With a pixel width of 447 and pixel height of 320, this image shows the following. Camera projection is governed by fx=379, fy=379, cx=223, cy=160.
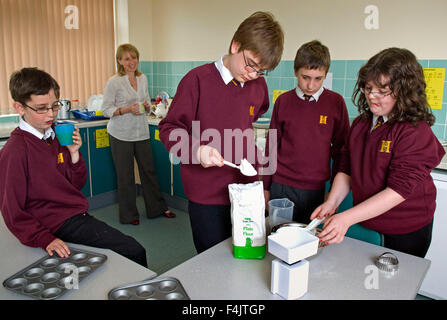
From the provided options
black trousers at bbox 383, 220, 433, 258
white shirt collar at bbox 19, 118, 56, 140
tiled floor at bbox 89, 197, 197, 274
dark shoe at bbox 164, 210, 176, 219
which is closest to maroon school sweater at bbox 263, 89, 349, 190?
black trousers at bbox 383, 220, 433, 258

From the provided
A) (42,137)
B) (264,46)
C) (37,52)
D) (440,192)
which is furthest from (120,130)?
(440,192)

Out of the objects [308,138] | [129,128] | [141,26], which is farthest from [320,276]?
[141,26]

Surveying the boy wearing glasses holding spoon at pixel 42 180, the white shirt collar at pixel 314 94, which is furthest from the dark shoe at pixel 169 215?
the white shirt collar at pixel 314 94

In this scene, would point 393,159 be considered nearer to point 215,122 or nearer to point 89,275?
point 215,122

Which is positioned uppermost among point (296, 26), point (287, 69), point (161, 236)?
point (296, 26)

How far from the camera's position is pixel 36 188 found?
Result: 1487mm

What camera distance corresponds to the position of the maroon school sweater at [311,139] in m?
1.88

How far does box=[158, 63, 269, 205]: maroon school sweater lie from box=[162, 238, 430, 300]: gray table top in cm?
29

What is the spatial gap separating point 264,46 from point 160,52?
3.22 meters

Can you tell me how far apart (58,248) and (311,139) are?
1228 millimetres

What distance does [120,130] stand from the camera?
10.6 feet

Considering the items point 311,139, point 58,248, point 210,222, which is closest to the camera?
point 58,248

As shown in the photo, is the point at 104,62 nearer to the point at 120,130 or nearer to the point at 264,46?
the point at 120,130

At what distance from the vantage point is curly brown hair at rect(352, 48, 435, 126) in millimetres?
1303
